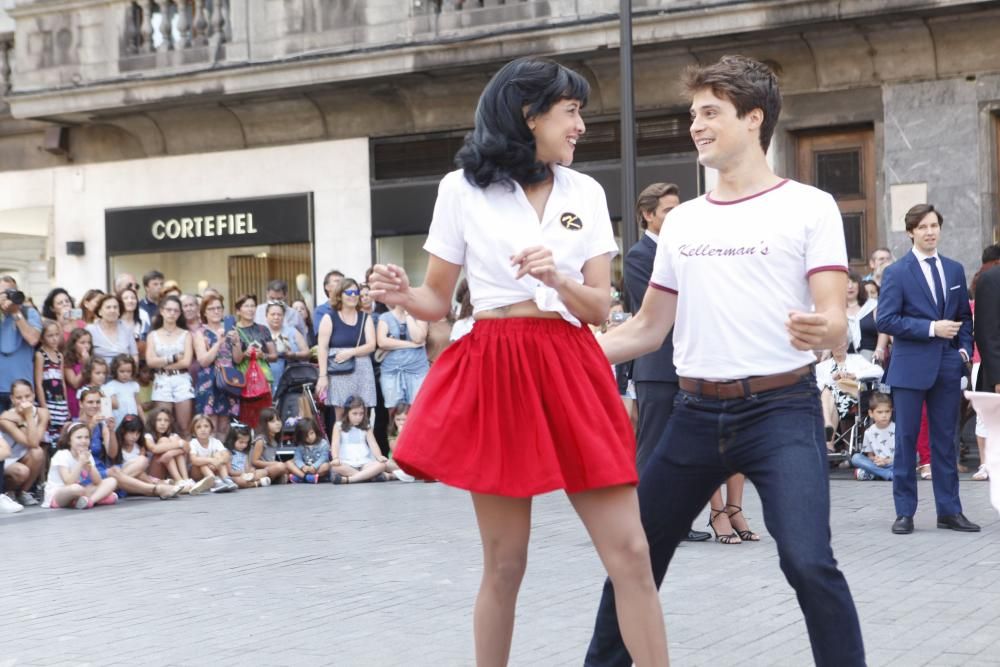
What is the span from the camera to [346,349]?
15617 millimetres

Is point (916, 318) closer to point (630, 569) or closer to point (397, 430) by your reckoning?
point (630, 569)

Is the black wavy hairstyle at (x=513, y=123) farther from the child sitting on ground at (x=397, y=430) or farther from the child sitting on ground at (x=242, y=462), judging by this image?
the child sitting on ground at (x=397, y=430)

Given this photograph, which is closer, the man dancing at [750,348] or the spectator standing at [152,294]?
the man dancing at [750,348]

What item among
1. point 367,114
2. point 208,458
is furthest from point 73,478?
point 367,114

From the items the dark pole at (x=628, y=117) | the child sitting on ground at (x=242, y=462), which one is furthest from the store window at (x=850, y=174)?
the child sitting on ground at (x=242, y=462)

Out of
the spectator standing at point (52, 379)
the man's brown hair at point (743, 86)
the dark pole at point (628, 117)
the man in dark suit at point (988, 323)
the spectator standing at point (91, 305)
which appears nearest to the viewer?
the man's brown hair at point (743, 86)

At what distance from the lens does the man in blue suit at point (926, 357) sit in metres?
9.57

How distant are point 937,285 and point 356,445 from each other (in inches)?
280

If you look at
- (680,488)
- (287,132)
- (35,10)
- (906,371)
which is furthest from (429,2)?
(680,488)

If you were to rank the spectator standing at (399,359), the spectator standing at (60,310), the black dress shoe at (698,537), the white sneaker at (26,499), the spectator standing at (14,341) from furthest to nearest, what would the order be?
the spectator standing at (399,359) < the spectator standing at (60,310) < the spectator standing at (14,341) < the white sneaker at (26,499) < the black dress shoe at (698,537)

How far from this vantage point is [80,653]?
20.7ft

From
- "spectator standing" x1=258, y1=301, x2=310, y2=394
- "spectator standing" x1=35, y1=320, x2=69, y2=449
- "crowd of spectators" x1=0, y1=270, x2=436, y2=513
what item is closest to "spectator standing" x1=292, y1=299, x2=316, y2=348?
"crowd of spectators" x1=0, y1=270, x2=436, y2=513

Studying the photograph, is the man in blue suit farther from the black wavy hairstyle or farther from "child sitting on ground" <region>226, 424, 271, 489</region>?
"child sitting on ground" <region>226, 424, 271, 489</region>

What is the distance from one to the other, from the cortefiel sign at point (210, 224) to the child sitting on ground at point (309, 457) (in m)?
7.23
